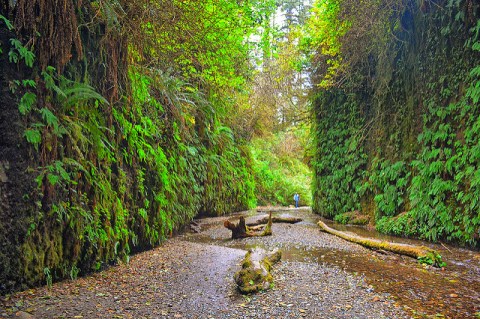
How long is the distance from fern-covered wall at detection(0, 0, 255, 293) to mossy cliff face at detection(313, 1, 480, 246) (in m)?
5.85

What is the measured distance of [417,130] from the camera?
8602mm

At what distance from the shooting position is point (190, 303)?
383cm

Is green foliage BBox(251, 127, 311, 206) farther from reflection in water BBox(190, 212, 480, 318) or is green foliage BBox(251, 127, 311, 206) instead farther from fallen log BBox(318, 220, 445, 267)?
reflection in water BBox(190, 212, 480, 318)

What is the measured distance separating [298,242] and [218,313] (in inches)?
172

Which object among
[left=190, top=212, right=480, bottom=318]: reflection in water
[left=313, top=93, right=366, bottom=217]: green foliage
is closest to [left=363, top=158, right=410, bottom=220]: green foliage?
[left=313, top=93, right=366, bottom=217]: green foliage

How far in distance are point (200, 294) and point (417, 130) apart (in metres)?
7.18

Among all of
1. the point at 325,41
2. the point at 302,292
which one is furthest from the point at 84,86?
the point at 325,41

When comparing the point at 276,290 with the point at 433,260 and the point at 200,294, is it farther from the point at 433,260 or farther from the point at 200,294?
the point at 433,260

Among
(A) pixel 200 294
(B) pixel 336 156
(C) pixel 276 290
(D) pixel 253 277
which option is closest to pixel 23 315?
(A) pixel 200 294

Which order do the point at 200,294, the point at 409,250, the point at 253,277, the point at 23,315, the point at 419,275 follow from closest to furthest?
the point at 23,315 < the point at 200,294 < the point at 253,277 < the point at 419,275 < the point at 409,250

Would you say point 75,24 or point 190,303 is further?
point 75,24

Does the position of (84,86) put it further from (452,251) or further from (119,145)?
(452,251)

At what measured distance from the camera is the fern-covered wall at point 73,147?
13.0 feet

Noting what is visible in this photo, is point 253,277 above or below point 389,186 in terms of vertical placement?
below
